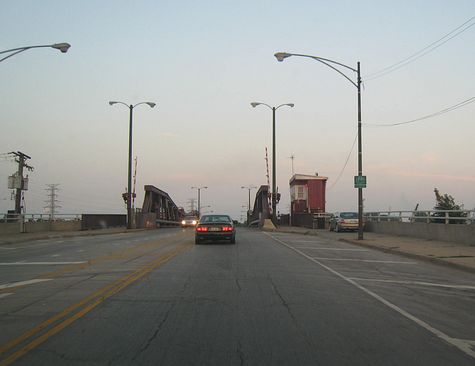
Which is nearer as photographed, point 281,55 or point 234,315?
point 234,315

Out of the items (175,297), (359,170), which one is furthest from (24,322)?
(359,170)

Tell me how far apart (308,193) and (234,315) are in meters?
45.8

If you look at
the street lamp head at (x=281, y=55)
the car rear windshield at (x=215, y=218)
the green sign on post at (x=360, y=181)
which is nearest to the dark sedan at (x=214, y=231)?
the car rear windshield at (x=215, y=218)

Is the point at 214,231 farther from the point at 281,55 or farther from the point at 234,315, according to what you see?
the point at 234,315

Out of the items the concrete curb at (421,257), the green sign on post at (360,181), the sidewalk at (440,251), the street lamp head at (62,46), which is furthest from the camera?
the green sign on post at (360,181)

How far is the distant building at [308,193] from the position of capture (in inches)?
2080

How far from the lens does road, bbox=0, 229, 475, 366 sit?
243 inches

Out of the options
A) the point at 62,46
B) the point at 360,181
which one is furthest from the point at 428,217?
the point at 62,46

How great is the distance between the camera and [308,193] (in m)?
53.5

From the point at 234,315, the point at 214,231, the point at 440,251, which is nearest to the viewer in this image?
the point at 234,315

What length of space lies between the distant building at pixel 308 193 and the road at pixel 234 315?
37.6 m

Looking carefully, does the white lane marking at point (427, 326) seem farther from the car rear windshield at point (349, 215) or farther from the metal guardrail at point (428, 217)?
the car rear windshield at point (349, 215)

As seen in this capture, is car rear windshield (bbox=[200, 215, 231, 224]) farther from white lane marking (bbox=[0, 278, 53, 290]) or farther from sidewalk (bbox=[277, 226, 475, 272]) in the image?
white lane marking (bbox=[0, 278, 53, 290])

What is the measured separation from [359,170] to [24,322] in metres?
21.4
